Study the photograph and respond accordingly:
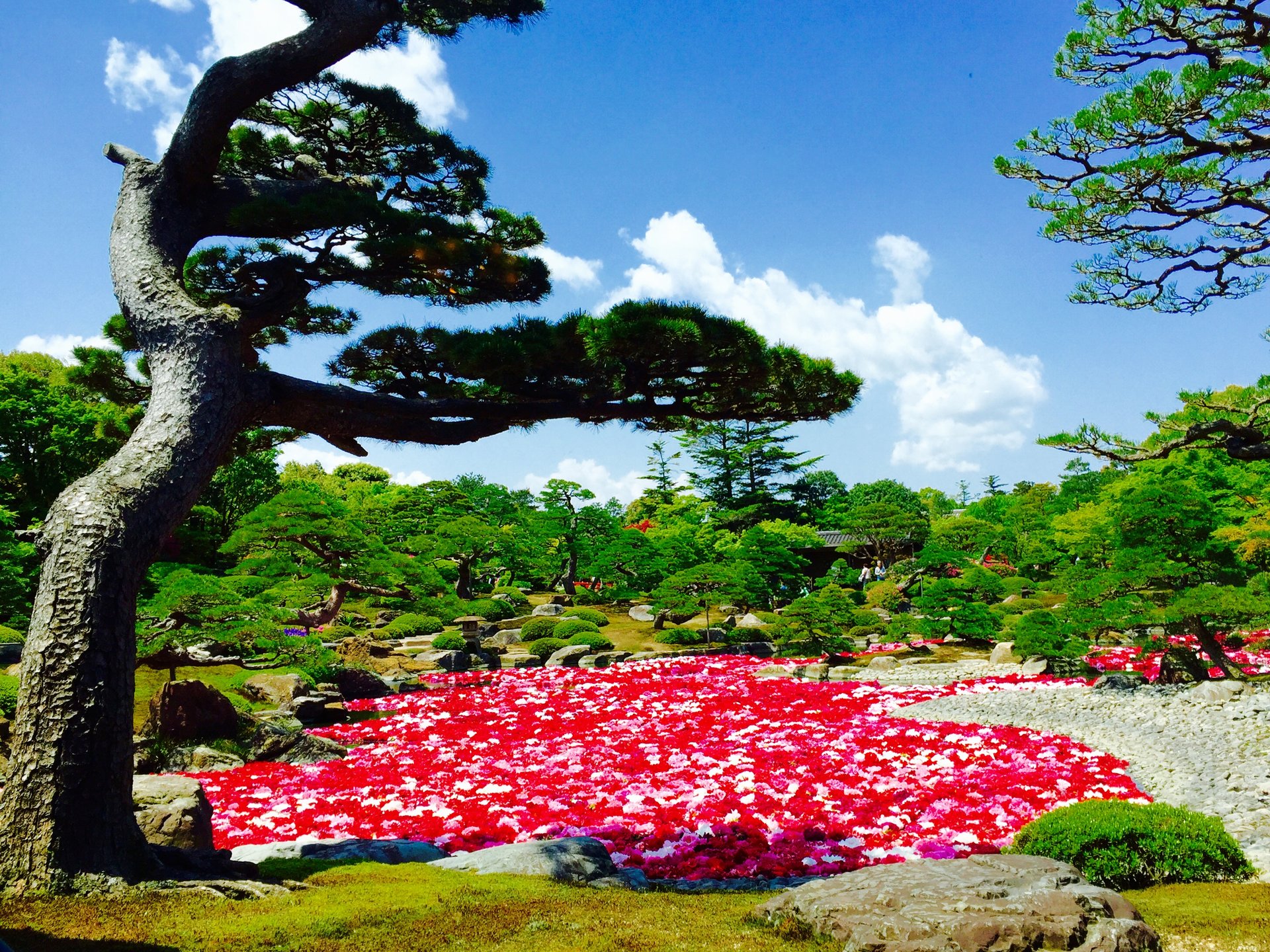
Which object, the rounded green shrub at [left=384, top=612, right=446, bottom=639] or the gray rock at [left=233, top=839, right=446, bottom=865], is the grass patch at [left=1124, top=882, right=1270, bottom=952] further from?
the rounded green shrub at [left=384, top=612, right=446, bottom=639]

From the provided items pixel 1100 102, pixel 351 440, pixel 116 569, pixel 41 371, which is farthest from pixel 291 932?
pixel 41 371

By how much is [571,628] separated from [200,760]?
13.3 m

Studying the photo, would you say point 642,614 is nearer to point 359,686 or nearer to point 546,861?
point 359,686

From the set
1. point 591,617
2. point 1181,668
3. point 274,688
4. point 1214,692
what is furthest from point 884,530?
point 274,688

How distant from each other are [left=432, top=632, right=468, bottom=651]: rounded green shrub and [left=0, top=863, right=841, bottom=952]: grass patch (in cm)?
1675

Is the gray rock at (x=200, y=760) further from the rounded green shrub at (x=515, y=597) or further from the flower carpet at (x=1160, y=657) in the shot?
the rounded green shrub at (x=515, y=597)

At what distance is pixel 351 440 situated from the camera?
19.0 ft

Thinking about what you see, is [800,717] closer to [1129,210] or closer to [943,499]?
[1129,210]

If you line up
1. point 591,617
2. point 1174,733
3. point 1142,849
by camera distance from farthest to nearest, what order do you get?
1. point 591,617
2. point 1174,733
3. point 1142,849

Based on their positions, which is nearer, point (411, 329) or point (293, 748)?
point (411, 329)

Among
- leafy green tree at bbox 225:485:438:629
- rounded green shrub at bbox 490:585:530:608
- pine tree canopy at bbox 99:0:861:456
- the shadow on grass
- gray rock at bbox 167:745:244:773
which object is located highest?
pine tree canopy at bbox 99:0:861:456

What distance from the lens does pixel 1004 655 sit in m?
16.2

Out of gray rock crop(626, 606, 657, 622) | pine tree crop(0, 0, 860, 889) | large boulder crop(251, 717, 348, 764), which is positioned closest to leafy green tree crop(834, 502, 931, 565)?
gray rock crop(626, 606, 657, 622)

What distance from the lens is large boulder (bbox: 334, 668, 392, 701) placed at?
14234 millimetres
